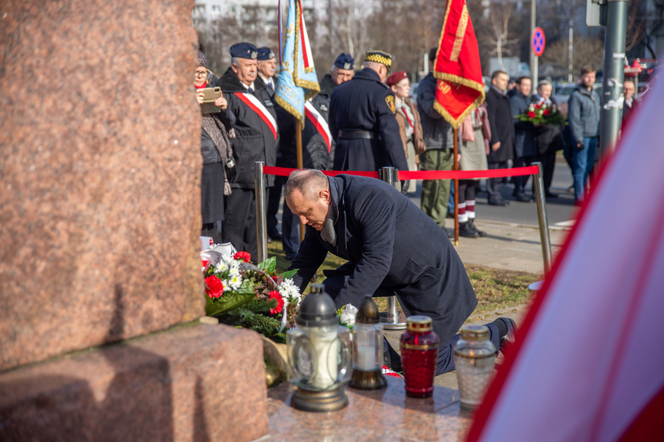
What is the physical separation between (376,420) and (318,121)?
5.96 m

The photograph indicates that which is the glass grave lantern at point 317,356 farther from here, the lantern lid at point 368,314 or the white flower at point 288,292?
the white flower at point 288,292

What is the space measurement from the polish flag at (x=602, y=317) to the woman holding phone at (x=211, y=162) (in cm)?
466

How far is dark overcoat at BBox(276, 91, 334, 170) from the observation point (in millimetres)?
7797

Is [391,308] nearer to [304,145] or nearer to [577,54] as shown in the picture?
→ [304,145]

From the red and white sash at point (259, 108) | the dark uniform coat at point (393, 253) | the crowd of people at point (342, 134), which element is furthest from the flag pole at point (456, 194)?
the dark uniform coat at point (393, 253)

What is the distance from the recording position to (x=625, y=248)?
0.99m

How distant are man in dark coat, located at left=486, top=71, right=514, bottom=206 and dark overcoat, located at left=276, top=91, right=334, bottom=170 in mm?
3230

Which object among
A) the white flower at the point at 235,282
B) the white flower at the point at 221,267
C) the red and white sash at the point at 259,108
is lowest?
the white flower at the point at 235,282

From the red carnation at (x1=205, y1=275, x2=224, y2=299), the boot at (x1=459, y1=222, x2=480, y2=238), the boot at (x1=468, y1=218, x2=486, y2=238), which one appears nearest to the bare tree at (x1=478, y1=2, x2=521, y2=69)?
the boot at (x1=468, y1=218, x2=486, y2=238)

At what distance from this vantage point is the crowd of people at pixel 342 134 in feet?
19.8

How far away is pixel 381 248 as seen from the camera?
361 cm

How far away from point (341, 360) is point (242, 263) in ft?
3.84

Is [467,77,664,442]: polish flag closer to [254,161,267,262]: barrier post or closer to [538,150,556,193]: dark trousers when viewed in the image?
[254,161,267,262]: barrier post

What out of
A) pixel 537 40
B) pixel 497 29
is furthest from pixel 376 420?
pixel 497 29
